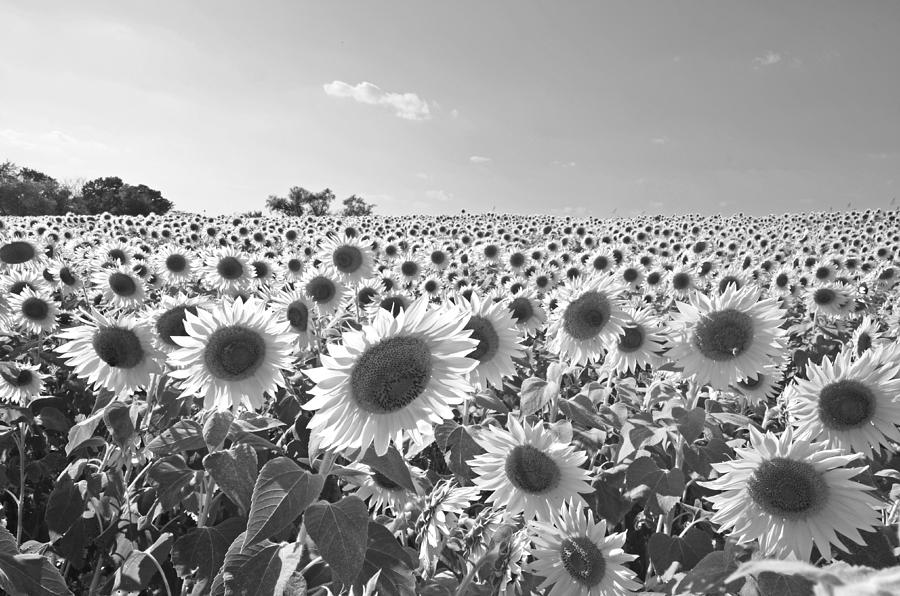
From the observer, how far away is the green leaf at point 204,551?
110 inches

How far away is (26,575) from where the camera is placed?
2396mm

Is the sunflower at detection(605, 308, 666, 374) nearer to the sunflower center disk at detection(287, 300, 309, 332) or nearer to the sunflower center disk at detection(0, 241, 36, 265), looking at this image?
the sunflower center disk at detection(287, 300, 309, 332)

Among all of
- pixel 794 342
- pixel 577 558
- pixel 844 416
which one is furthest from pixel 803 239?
pixel 577 558

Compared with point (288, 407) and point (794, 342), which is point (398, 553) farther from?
point (794, 342)

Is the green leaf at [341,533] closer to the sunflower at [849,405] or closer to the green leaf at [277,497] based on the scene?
the green leaf at [277,497]

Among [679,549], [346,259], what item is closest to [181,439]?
[679,549]

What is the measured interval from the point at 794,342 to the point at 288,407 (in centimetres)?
876

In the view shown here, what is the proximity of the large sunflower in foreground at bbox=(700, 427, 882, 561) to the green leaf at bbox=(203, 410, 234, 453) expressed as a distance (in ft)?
7.78

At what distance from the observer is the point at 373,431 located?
2287 mm

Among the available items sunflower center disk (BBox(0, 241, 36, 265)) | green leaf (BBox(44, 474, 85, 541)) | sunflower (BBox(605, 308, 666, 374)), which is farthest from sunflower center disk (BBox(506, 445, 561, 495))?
sunflower center disk (BBox(0, 241, 36, 265))

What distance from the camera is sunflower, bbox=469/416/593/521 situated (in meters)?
3.14

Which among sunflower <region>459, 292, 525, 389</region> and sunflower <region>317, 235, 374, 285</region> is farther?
sunflower <region>317, 235, 374, 285</region>

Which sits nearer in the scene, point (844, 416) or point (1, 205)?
point (844, 416)

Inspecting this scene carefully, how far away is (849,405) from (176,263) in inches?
406
